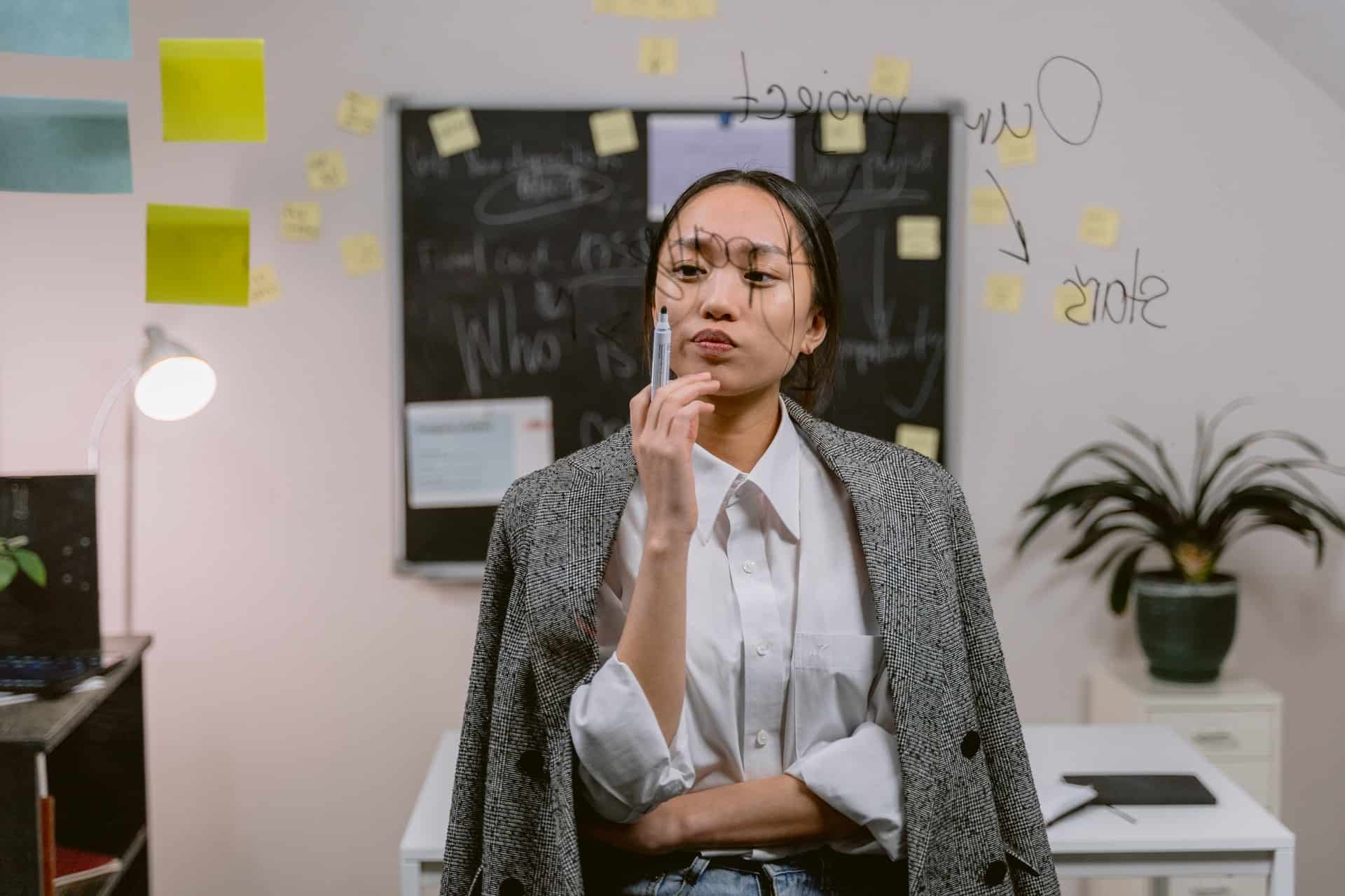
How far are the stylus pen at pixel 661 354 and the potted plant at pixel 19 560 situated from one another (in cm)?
139

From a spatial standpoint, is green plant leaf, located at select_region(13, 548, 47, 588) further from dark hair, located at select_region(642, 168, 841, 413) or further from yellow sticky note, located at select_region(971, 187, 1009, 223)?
yellow sticky note, located at select_region(971, 187, 1009, 223)

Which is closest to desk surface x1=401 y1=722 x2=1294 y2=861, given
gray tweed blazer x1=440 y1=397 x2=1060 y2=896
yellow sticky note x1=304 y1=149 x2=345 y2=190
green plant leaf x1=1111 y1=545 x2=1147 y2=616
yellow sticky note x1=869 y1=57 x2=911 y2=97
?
gray tweed blazer x1=440 y1=397 x2=1060 y2=896

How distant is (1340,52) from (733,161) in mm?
1319

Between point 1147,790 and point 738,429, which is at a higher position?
point 738,429

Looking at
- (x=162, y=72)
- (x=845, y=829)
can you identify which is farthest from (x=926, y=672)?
(x=162, y=72)

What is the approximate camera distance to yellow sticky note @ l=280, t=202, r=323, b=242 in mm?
2627

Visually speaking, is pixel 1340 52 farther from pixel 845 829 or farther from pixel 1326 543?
pixel 845 829

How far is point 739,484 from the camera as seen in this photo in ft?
4.18

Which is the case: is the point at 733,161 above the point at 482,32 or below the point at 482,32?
below

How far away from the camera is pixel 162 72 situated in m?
2.05

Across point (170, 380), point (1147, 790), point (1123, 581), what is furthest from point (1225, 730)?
point (170, 380)

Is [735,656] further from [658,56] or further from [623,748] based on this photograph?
[658,56]

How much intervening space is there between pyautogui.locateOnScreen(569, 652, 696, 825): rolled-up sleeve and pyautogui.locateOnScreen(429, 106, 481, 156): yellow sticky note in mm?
1749

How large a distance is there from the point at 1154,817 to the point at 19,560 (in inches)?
73.5
